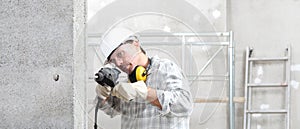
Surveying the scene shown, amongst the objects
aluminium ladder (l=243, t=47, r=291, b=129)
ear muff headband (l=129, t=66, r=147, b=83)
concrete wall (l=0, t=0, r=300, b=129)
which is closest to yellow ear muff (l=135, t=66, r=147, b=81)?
ear muff headband (l=129, t=66, r=147, b=83)

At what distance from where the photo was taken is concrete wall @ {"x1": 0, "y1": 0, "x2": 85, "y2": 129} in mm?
1105

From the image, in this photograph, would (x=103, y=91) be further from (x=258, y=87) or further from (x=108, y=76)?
(x=258, y=87)

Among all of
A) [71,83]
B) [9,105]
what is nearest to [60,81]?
[71,83]

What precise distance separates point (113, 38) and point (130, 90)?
12 cm

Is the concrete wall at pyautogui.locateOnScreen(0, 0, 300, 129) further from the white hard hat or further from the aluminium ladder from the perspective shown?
the aluminium ladder

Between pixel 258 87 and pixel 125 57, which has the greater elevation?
pixel 125 57

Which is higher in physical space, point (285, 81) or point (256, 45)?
point (256, 45)

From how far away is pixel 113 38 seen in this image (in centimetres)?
106

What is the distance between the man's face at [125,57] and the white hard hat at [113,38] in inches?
0.5

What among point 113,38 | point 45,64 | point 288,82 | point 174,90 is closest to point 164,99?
point 174,90

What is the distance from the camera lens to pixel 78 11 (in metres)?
1.17

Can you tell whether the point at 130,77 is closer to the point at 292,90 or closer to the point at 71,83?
the point at 71,83

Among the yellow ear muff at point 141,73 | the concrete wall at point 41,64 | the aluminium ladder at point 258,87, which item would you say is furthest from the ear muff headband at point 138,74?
the aluminium ladder at point 258,87

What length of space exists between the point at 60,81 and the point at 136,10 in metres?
0.22
